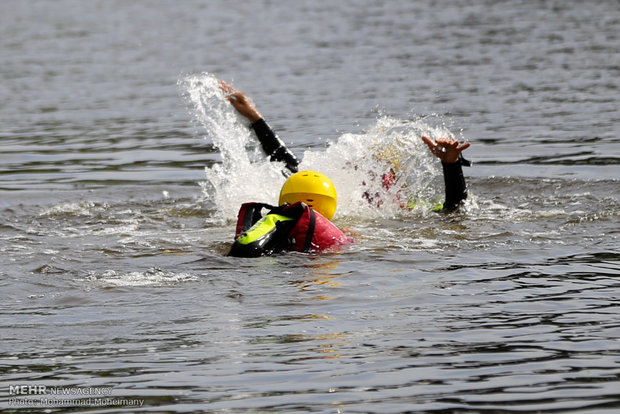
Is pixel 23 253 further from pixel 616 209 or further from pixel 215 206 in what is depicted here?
pixel 616 209

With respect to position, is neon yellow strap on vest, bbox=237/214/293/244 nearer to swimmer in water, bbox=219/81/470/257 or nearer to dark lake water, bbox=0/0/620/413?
swimmer in water, bbox=219/81/470/257

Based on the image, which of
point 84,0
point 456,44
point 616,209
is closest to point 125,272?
point 616,209

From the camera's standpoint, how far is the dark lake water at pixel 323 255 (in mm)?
5852

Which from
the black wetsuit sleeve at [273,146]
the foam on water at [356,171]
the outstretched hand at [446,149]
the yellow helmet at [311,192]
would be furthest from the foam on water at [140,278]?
the black wetsuit sleeve at [273,146]

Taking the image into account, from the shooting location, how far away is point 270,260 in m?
8.80

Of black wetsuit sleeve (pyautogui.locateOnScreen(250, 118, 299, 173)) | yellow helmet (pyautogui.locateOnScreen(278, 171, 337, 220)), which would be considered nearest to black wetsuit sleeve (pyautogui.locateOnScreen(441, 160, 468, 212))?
yellow helmet (pyautogui.locateOnScreen(278, 171, 337, 220))

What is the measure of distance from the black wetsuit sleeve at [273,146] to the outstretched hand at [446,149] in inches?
73.0

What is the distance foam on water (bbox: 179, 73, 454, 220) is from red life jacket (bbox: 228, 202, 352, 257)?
199 cm

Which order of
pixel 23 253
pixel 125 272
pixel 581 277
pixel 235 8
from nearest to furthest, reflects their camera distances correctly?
pixel 581 277 < pixel 125 272 < pixel 23 253 < pixel 235 8

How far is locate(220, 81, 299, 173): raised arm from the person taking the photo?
11578mm

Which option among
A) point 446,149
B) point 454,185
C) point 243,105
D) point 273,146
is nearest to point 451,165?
point 446,149

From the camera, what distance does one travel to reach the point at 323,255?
9.00 meters

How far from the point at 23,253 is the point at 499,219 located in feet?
15.6

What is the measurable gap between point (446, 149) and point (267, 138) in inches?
89.8
